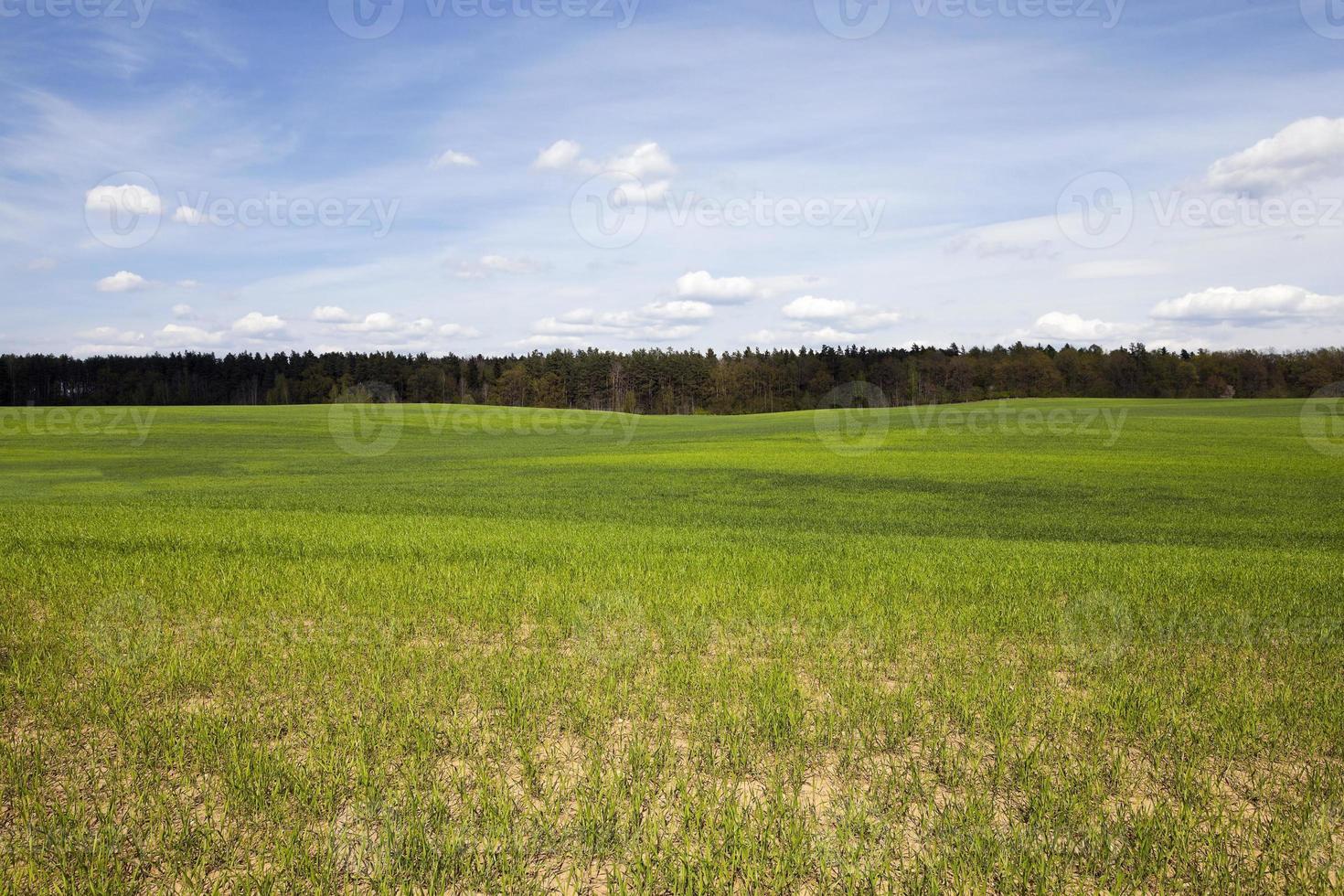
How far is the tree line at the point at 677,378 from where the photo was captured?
439 ft

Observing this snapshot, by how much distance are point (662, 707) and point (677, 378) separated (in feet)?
456

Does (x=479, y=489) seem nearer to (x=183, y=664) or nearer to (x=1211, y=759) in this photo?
(x=183, y=664)

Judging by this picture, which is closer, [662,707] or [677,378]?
[662,707]

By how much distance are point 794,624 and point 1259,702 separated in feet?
16.7

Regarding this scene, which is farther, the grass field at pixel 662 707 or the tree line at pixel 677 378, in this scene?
the tree line at pixel 677 378

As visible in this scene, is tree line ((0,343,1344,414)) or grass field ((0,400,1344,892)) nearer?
grass field ((0,400,1344,892))

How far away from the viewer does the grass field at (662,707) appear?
205 inches

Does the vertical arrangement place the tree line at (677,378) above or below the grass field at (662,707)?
above

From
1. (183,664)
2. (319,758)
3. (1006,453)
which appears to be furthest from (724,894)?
(1006,453)

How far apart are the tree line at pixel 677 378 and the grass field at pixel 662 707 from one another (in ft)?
412

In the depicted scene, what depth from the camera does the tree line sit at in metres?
134

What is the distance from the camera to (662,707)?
773 cm

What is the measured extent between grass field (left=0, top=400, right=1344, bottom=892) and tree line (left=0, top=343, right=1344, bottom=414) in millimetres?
125558

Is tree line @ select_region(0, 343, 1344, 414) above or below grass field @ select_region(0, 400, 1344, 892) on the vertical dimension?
above
